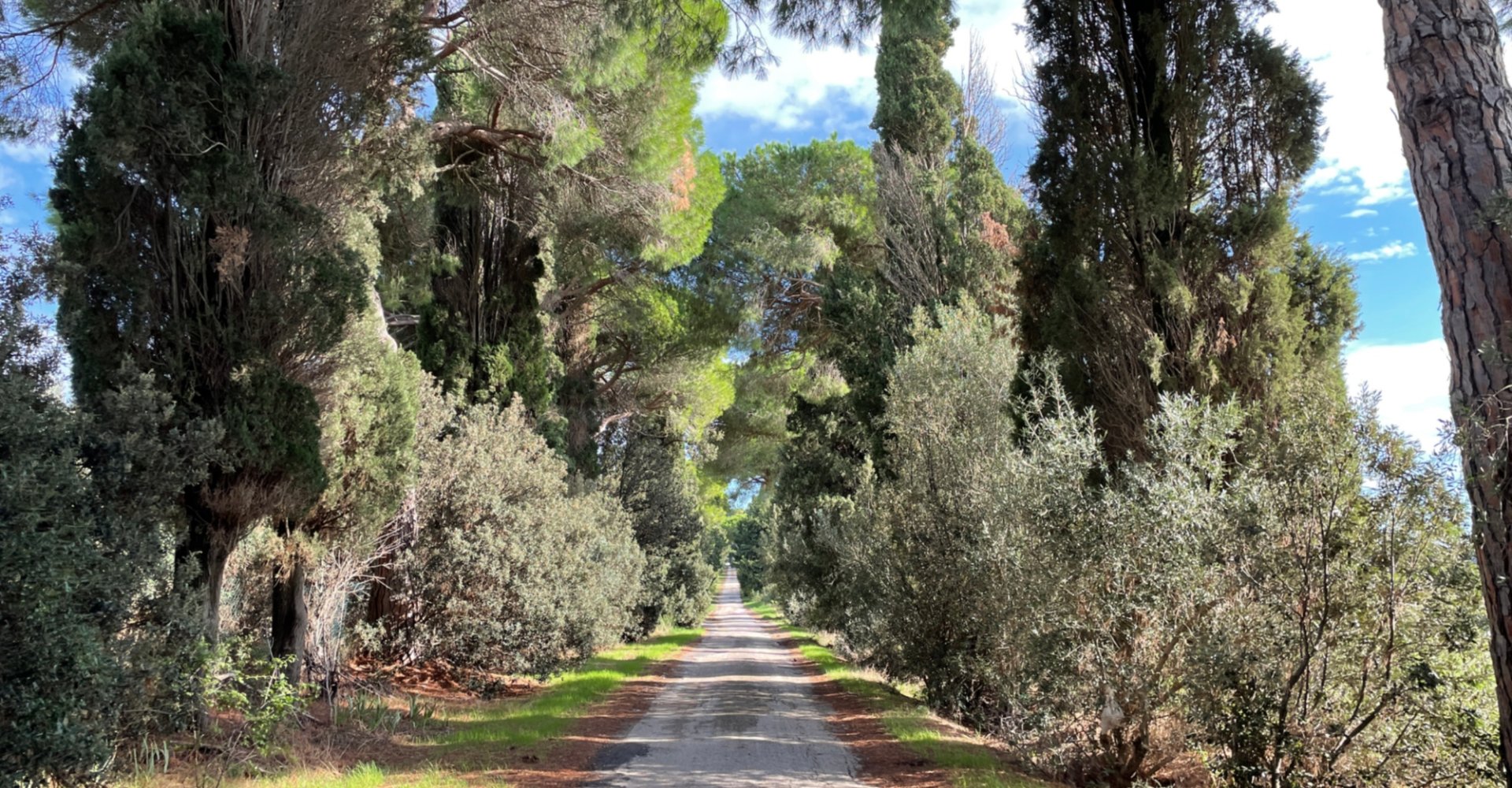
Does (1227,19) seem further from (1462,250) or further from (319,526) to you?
(319,526)

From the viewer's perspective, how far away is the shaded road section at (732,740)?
739 centimetres

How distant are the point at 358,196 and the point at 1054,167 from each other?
26.9 feet

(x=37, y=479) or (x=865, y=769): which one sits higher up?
(x=37, y=479)

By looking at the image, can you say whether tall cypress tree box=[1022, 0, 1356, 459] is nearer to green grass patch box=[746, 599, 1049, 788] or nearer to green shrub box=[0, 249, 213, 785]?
green grass patch box=[746, 599, 1049, 788]

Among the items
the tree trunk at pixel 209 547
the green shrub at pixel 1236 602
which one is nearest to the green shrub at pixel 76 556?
the tree trunk at pixel 209 547

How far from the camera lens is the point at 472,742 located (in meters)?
8.99

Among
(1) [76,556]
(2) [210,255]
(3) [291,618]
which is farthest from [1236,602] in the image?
(3) [291,618]

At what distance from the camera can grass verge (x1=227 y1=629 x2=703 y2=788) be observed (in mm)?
6824

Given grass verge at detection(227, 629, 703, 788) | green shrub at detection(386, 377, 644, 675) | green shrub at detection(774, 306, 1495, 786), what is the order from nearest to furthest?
green shrub at detection(774, 306, 1495, 786) → grass verge at detection(227, 629, 703, 788) → green shrub at detection(386, 377, 644, 675)

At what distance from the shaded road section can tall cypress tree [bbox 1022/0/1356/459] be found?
4.65 metres

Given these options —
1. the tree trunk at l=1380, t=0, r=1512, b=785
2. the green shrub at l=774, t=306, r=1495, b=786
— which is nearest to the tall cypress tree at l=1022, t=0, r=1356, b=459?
the green shrub at l=774, t=306, r=1495, b=786

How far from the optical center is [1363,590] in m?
5.04

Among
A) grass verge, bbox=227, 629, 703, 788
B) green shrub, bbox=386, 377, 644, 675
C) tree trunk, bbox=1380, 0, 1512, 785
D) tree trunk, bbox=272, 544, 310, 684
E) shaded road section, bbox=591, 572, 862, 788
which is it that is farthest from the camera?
green shrub, bbox=386, 377, 644, 675

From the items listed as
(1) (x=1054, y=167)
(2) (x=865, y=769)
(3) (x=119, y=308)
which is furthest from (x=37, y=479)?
(1) (x=1054, y=167)
